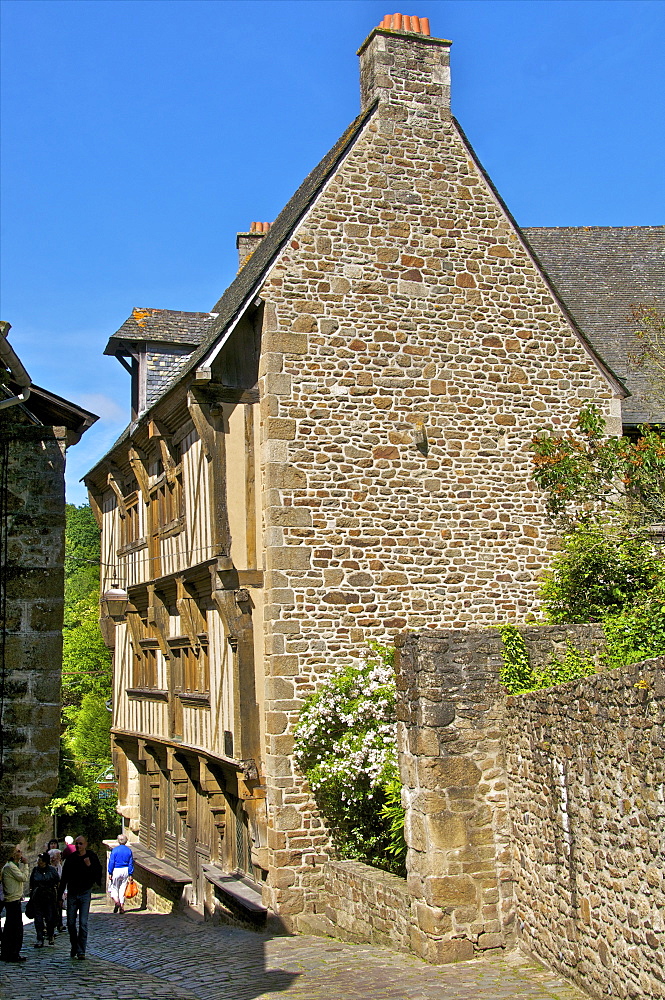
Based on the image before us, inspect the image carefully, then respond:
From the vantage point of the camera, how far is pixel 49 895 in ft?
36.8

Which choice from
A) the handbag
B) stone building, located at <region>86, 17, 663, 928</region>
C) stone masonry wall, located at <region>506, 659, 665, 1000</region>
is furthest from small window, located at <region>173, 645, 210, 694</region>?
stone masonry wall, located at <region>506, 659, 665, 1000</region>

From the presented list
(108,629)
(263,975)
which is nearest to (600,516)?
(263,975)

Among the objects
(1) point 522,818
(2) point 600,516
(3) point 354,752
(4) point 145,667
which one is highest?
(2) point 600,516

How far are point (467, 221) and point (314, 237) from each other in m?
2.02

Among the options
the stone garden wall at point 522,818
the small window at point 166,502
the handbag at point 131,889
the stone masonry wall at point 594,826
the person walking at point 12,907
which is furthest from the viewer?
the handbag at point 131,889

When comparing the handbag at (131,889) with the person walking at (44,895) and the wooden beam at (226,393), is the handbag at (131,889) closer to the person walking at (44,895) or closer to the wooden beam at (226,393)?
the person walking at (44,895)

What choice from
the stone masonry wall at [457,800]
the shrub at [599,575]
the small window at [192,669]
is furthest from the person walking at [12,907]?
the shrub at [599,575]

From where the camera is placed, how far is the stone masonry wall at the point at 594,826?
20.3ft

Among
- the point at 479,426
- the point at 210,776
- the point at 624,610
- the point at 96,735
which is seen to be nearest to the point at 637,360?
the point at 479,426

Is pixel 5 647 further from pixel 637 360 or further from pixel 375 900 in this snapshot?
pixel 637 360

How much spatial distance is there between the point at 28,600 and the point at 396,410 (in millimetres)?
5916

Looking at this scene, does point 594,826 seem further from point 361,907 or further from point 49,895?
point 49,895

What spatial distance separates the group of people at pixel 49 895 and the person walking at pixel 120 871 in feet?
8.84

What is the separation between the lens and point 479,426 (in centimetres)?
1257
